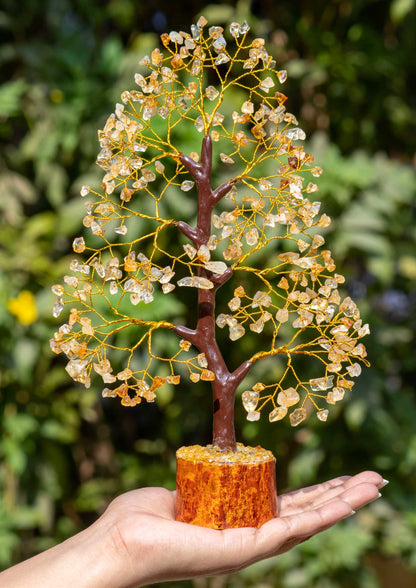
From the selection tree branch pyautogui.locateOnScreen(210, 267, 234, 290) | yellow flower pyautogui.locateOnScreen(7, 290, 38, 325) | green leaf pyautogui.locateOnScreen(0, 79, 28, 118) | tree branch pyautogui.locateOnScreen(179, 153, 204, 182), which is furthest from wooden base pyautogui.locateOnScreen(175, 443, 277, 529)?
green leaf pyautogui.locateOnScreen(0, 79, 28, 118)

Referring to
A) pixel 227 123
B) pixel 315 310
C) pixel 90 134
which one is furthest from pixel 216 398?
pixel 90 134

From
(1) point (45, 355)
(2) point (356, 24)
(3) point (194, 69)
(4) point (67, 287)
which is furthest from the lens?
(2) point (356, 24)

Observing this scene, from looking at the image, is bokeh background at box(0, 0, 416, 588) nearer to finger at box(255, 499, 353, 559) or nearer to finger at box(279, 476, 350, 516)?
finger at box(279, 476, 350, 516)

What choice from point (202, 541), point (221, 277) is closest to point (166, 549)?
point (202, 541)

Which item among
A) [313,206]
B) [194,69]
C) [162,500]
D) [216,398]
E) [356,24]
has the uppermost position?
[356,24]

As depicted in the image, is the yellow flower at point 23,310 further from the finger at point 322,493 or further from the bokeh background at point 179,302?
the finger at point 322,493

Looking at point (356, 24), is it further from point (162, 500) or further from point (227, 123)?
point (162, 500)
